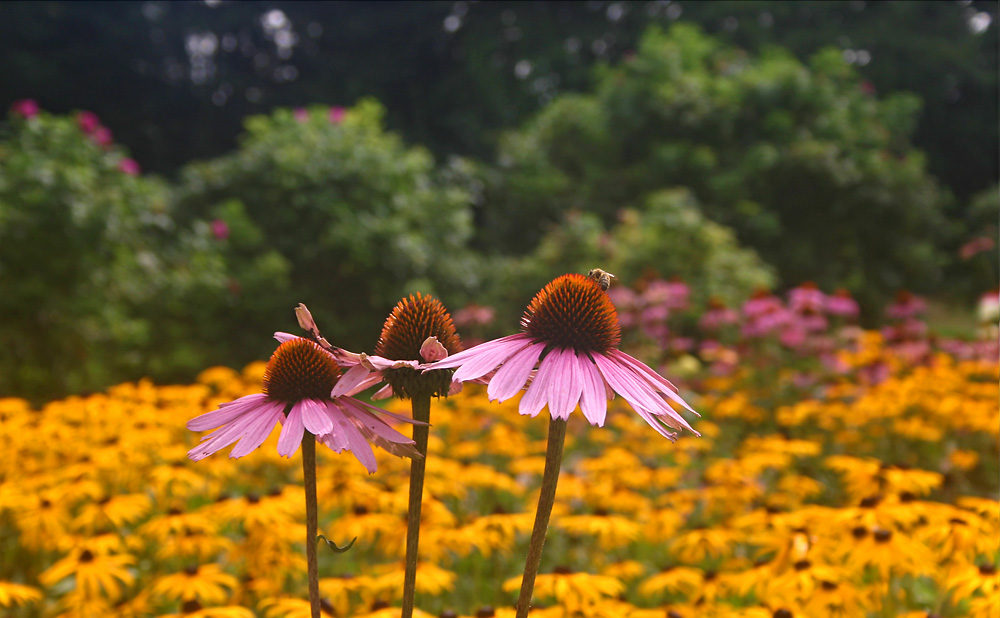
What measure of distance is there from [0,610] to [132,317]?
3709 millimetres

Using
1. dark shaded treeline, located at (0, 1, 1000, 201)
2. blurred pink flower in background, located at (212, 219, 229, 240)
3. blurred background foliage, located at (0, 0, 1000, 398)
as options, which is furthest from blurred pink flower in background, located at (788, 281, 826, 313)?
dark shaded treeline, located at (0, 1, 1000, 201)

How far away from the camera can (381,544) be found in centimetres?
229

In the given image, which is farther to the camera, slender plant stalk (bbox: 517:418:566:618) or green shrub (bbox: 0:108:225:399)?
green shrub (bbox: 0:108:225:399)

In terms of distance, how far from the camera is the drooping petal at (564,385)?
2.44 ft

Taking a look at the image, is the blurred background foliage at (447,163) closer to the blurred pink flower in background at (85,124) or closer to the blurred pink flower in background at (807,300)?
the blurred pink flower in background at (85,124)

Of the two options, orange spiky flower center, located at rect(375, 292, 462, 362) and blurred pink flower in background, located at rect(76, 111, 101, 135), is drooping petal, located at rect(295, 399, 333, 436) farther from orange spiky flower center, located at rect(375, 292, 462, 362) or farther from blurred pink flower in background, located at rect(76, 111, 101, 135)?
blurred pink flower in background, located at rect(76, 111, 101, 135)

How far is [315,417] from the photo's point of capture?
2.73 ft

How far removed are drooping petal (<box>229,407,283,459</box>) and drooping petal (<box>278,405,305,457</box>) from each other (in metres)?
0.02

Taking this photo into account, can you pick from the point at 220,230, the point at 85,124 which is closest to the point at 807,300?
the point at 220,230

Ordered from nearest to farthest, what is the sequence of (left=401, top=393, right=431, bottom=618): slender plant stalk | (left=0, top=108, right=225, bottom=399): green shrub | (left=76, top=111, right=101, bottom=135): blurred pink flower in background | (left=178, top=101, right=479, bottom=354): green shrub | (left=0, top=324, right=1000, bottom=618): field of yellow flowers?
(left=401, top=393, right=431, bottom=618): slender plant stalk, (left=0, top=324, right=1000, bottom=618): field of yellow flowers, (left=0, top=108, right=225, bottom=399): green shrub, (left=76, top=111, right=101, bottom=135): blurred pink flower in background, (left=178, top=101, right=479, bottom=354): green shrub

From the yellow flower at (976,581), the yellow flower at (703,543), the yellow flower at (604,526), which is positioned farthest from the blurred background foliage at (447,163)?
the yellow flower at (976,581)

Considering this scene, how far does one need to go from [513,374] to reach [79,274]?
4.71 m

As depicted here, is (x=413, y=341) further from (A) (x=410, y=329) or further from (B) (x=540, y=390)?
(B) (x=540, y=390)

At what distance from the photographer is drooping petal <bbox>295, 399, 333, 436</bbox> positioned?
0.79 metres
